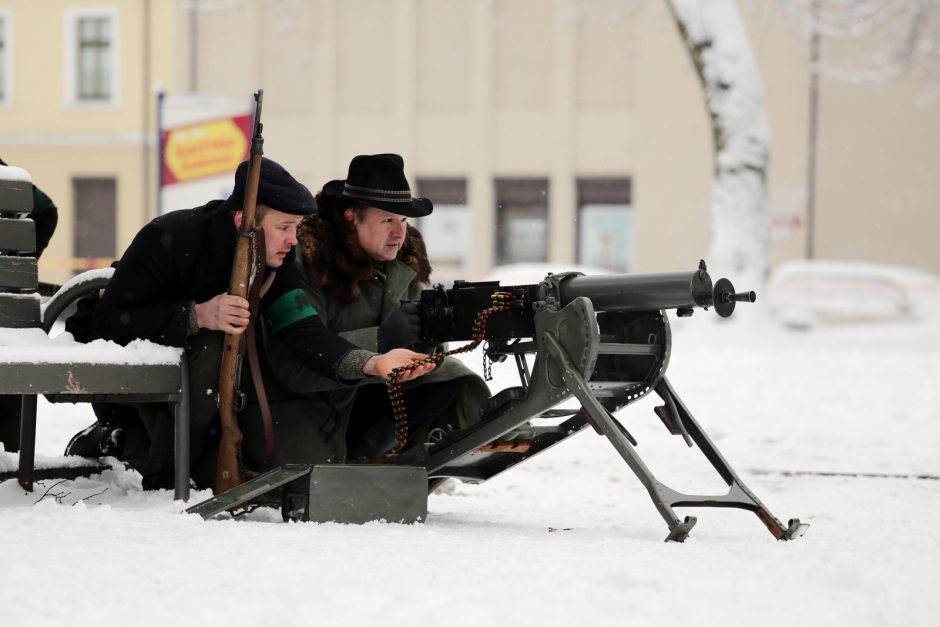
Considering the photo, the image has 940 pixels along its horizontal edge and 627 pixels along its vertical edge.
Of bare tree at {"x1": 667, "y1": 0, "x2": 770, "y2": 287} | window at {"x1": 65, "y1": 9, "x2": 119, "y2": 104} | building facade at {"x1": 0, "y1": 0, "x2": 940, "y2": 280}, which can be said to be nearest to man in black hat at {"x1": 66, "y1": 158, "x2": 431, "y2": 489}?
bare tree at {"x1": 667, "y1": 0, "x2": 770, "y2": 287}

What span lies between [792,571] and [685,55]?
956 inches

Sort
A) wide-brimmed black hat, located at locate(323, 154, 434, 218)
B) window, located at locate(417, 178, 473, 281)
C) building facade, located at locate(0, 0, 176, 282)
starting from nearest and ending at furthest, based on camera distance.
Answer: wide-brimmed black hat, located at locate(323, 154, 434, 218) → window, located at locate(417, 178, 473, 281) → building facade, located at locate(0, 0, 176, 282)

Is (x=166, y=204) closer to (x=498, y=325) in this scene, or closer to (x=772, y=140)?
(x=498, y=325)

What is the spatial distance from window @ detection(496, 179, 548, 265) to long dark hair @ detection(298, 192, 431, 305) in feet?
74.6

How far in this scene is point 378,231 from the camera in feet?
15.0

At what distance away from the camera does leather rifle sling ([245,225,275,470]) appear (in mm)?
4199

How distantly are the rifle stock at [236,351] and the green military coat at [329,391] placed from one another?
11.4 inches

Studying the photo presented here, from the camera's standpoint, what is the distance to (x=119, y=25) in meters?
29.6

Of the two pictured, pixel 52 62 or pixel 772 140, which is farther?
pixel 52 62

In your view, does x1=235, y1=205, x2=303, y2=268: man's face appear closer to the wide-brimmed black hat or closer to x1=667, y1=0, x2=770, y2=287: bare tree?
the wide-brimmed black hat

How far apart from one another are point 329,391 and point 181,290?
2.06 feet

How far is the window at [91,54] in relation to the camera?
97.1ft

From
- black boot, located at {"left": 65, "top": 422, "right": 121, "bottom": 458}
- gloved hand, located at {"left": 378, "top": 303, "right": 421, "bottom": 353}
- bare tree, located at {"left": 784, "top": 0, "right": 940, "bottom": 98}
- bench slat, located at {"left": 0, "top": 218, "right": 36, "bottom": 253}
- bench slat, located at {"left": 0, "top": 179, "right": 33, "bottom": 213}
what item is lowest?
black boot, located at {"left": 65, "top": 422, "right": 121, "bottom": 458}

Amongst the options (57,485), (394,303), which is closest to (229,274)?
(394,303)
